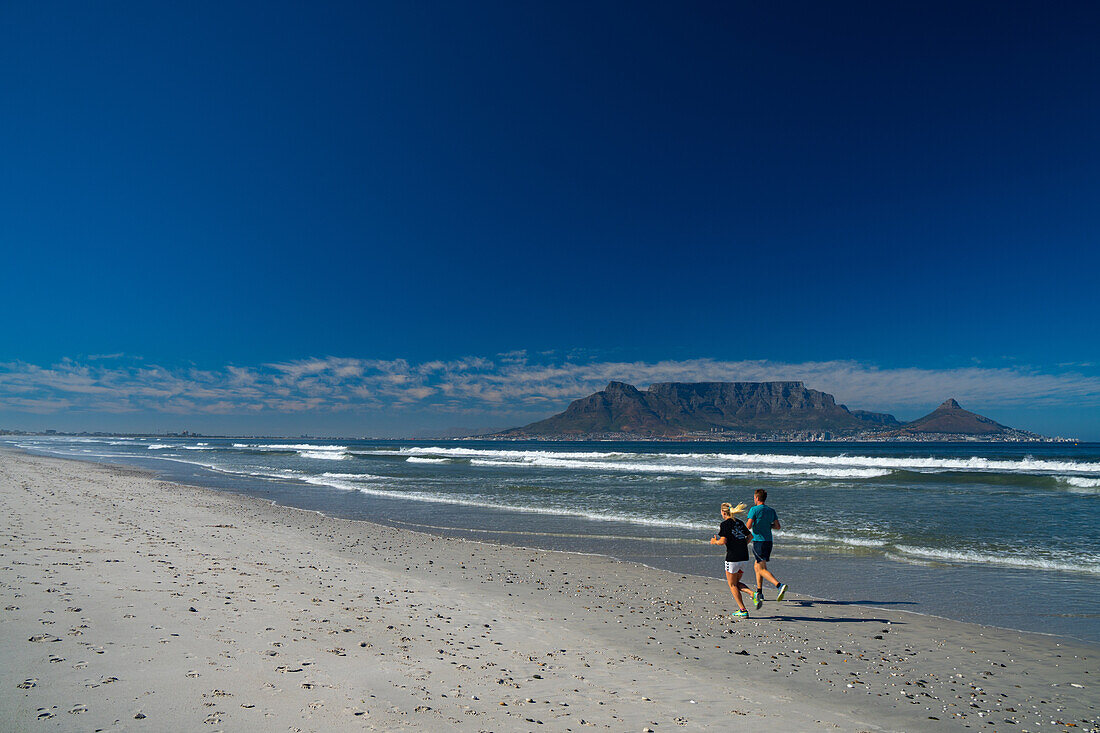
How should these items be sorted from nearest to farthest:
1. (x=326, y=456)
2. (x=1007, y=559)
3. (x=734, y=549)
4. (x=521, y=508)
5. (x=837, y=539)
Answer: (x=734, y=549) < (x=1007, y=559) < (x=837, y=539) < (x=521, y=508) < (x=326, y=456)

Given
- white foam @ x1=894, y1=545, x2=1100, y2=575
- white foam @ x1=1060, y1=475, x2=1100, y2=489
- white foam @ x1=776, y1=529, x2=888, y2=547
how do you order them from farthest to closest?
white foam @ x1=1060, y1=475, x2=1100, y2=489 → white foam @ x1=776, y1=529, x2=888, y2=547 → white foam @ x1=894, y1=545, x2=1100, y2=575

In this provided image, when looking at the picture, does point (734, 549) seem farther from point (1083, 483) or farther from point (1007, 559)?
point (1083, 483)

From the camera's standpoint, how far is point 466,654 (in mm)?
5984

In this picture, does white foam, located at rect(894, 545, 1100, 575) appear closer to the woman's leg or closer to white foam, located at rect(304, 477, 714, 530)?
white foam, located at rect(304, 477, 714, 530)

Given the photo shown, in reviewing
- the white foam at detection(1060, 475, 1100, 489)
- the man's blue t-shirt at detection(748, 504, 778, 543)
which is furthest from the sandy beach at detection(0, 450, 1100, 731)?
the white foam at detection(1060, 475, 1100, 489)

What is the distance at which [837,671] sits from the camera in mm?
6133

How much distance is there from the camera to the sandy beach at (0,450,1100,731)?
14.7ft

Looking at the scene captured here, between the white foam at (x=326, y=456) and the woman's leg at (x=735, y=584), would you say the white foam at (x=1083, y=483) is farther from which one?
the white foam at (x=326, y=456)

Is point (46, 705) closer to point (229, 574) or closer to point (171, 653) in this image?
point (171, 653)

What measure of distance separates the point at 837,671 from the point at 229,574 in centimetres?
888

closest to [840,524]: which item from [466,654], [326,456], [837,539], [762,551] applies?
[837,539]

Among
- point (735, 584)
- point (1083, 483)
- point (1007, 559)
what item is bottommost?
point (1083, 483)

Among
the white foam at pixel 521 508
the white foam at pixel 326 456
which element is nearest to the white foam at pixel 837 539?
the white foam at pixel 521 508

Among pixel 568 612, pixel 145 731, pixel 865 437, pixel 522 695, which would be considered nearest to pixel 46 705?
pixel 145 731
